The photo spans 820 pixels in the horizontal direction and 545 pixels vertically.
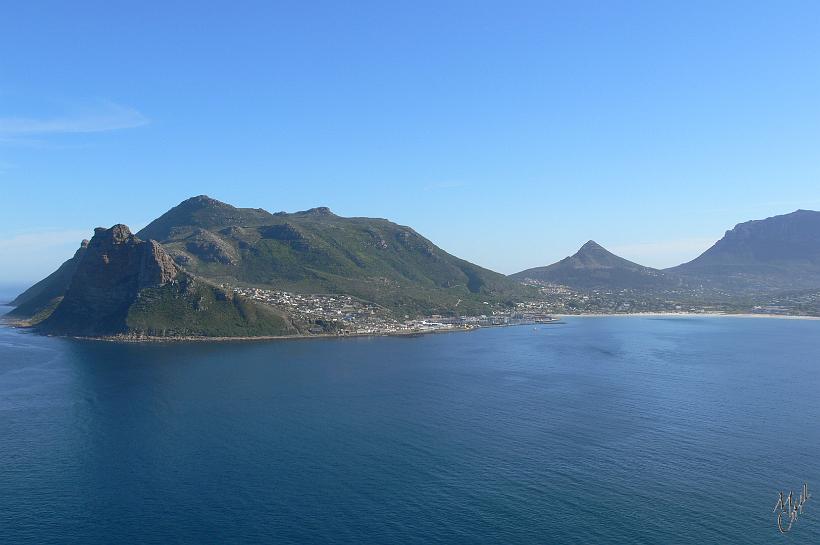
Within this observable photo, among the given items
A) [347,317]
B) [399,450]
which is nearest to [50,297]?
[347,317]

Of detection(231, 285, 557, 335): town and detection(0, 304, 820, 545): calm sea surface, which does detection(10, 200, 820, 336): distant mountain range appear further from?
detection(0, 304, 820, 545): calm sea surface

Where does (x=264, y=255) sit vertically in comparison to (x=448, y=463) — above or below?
above

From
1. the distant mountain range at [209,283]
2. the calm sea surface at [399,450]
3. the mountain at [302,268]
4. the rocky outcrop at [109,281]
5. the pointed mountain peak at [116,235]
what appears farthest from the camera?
the mountain at [302,268]

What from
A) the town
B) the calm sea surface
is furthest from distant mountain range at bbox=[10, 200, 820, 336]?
the calm sea surface

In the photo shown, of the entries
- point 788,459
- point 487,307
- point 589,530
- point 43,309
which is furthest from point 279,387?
point 487,307

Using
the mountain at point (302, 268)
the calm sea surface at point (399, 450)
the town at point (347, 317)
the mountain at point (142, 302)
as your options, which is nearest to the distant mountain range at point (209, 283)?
the mountain at point (142, 302)

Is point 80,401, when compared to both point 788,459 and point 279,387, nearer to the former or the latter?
point 279,387

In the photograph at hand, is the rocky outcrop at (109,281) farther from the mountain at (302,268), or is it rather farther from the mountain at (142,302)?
the mountain at (302,268)
